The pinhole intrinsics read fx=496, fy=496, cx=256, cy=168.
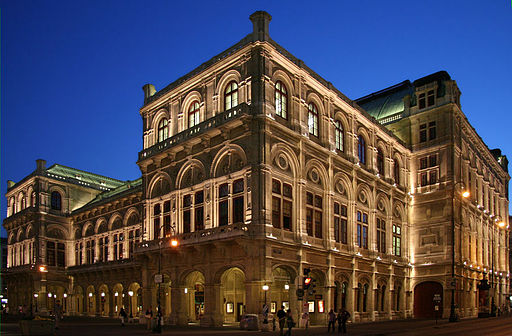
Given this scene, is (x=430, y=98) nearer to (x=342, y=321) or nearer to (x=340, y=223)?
(x=340, y=223)

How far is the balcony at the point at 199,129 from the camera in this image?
34688mm

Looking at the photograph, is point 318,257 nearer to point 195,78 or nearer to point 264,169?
point 264,169

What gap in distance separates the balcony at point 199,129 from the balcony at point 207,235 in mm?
7560

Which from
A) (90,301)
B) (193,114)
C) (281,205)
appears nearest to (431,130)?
(281,205)

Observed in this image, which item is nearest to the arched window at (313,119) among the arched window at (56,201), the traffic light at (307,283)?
the traffic light at (307,283)

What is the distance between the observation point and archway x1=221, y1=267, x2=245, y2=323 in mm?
39625

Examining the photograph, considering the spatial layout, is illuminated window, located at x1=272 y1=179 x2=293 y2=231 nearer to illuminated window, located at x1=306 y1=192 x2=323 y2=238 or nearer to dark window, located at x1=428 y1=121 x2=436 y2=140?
illuminated window, located at x1=306 y1=192 x2=323 y2=238

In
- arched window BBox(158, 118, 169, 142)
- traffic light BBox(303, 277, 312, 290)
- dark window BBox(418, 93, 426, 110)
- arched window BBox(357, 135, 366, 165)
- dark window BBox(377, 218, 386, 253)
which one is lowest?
traffic light BBox(303, 277, 312, 290)

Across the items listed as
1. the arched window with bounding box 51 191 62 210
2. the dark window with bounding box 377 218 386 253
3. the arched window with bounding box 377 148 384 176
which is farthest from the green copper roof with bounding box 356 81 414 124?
the arched window with bounding box 51 191 62 210

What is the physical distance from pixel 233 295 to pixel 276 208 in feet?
31.7

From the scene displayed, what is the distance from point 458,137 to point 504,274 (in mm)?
27365

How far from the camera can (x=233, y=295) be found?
132 ft

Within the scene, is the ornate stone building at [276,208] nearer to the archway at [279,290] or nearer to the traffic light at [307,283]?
the archway at [279,290]

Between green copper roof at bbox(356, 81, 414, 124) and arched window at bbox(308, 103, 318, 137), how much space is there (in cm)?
2092
